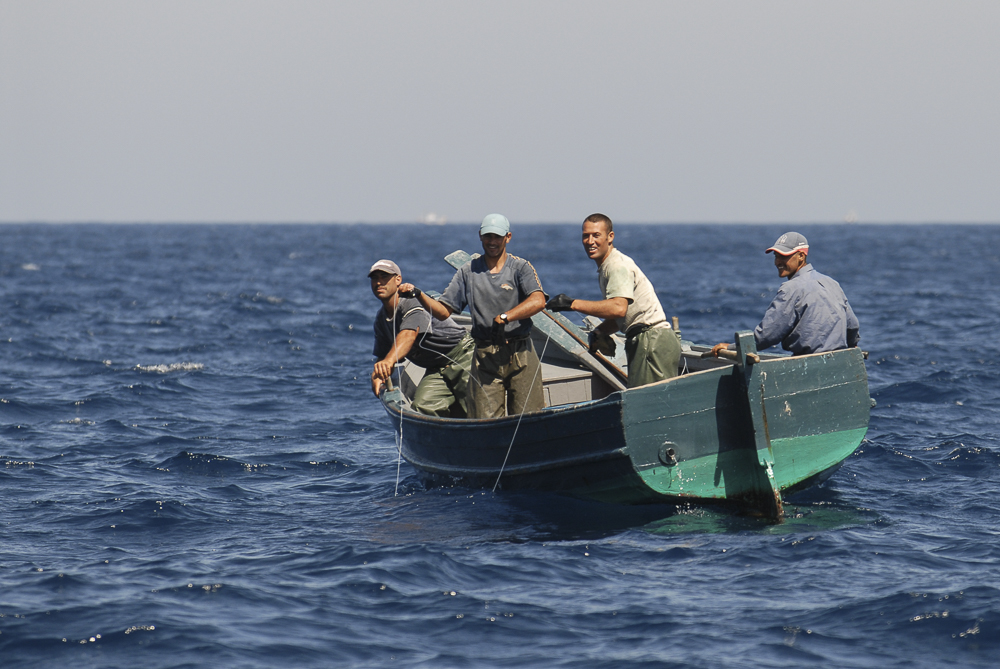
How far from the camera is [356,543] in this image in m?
8.10

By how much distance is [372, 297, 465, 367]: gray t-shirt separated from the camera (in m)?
9.34

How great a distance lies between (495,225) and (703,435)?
2480 millimetres

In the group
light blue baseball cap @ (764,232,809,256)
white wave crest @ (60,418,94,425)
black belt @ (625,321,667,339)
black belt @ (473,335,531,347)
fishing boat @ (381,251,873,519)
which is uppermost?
light blue baseball cap @ (764,232,809,256)

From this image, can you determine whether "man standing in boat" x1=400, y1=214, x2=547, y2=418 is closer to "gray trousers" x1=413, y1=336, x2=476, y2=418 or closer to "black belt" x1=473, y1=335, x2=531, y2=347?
"black belt" x1=473, y1=335, x2=531, y2=347

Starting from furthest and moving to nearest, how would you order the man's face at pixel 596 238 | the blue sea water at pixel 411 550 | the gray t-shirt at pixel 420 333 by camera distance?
the gray t-shirt at pixel 420 333 < the man's face at pixel 596 238 < the blue sea water at pixel 411 550

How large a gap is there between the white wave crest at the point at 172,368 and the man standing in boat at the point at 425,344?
867cm

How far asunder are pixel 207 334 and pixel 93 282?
59.4ft

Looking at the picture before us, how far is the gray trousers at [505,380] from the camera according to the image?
29.4ft

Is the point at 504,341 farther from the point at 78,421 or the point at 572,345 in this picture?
the point at 78,421

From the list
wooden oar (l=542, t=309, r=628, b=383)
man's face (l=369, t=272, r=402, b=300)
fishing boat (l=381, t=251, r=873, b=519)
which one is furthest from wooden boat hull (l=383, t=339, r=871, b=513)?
wooden oar (l=542, t=309, r=628, b=383)

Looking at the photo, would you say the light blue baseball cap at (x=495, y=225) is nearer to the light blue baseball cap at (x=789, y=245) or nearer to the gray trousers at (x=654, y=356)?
the gray trousers at (x=654, y=356)

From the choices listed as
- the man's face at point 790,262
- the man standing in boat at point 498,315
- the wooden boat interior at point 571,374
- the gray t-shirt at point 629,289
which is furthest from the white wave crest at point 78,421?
the man's face at point 790,262

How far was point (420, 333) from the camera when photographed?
32.3ft

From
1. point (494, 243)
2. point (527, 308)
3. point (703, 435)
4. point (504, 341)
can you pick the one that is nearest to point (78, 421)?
point (504, 341)
